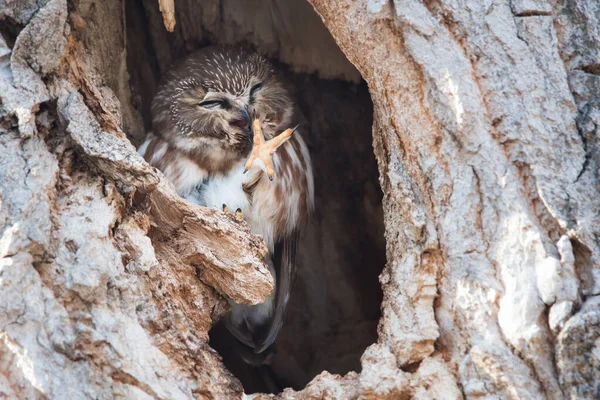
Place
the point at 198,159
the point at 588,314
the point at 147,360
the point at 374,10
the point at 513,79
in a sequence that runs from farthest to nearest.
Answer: the point at 198,159, the point at 374,10, the point at 513,79, the point at 147,360, the point at 588,314

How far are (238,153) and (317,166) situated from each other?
714mm

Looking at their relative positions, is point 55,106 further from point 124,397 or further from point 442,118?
point 442,118

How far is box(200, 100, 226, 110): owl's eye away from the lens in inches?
127

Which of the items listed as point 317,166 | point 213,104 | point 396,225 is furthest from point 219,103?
point 396,225

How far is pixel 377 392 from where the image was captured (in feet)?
7.25

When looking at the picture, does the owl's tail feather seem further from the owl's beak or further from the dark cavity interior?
the owl's beak

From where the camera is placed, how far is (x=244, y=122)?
124 inches

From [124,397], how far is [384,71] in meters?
1.32

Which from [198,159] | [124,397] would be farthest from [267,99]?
[124,397]

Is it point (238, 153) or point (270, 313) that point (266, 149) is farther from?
point (270, 313)

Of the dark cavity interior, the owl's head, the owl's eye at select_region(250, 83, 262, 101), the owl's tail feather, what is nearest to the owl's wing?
the owl's tail feather

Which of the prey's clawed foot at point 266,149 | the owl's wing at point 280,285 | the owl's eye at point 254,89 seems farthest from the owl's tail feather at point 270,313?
the owl's eye at point 254,89

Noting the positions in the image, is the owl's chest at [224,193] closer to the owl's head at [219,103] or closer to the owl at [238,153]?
the owl at [238,153]

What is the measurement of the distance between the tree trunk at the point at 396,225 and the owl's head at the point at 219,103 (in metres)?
0.59
